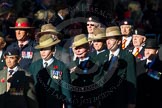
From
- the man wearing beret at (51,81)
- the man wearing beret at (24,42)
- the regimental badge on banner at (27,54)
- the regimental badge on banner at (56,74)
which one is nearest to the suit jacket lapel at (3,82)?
the man wearing beret at (51,81)

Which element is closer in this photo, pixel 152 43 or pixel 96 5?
pixel 152 43

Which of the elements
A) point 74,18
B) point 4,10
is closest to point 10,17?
point 4,10

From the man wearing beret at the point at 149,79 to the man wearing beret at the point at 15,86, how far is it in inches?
87.2

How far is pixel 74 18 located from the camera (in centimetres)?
1191

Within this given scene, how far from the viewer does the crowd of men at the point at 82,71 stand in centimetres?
893

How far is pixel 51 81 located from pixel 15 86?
0.60m

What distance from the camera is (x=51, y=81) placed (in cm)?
911

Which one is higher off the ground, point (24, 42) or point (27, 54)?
point (24, 42)

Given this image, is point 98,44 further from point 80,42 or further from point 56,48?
point 56,48

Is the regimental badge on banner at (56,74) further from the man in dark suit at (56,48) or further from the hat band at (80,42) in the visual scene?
the man in dark suit at (56,48)

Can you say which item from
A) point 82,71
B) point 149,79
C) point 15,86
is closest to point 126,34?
point 149,79

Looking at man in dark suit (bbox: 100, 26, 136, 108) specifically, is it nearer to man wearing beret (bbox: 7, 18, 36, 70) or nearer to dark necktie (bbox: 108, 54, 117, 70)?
dark necktie (bbox: 108, 54, 117, 70)

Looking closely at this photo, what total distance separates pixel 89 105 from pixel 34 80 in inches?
43.0

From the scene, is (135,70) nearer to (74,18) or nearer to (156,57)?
(156,57)
